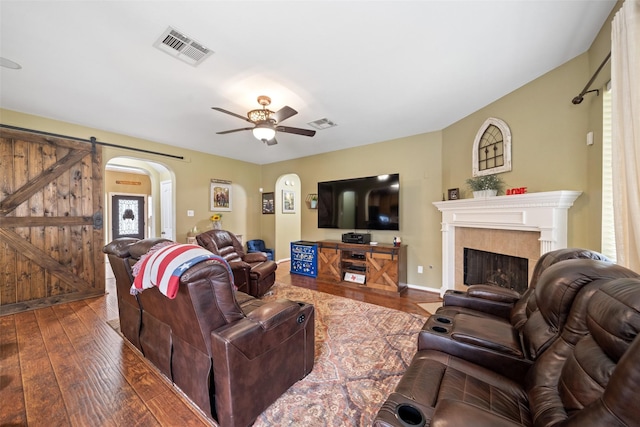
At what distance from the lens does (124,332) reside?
2420mm

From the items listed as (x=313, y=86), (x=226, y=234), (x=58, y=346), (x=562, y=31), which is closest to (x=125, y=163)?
(x=226, y=234)

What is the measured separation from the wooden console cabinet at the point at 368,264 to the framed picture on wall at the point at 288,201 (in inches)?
84.4

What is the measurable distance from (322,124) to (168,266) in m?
3.02

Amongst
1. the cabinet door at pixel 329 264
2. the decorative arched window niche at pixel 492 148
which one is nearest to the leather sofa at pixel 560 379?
the decorative arched window niche at pixel 492 148

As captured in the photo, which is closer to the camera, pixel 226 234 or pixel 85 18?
pixel 85 18

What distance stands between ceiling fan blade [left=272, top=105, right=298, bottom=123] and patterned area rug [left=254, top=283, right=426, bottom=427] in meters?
2.41

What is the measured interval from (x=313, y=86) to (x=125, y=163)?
5.56 m

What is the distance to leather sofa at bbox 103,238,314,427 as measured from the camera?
52.1 inches

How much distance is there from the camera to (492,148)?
307cm

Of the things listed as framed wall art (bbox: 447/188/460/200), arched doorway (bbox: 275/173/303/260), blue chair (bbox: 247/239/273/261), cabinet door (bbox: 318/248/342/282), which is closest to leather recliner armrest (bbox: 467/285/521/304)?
framed wall art (bbox: 447/188/460/200)

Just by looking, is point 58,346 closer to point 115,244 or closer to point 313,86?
point 115,244

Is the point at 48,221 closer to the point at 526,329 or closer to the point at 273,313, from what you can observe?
the point at 273,313

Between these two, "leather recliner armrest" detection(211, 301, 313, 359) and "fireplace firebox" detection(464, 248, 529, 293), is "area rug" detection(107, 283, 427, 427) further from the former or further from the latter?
"fireplace firebox" detection(464, 248, 529, 293)

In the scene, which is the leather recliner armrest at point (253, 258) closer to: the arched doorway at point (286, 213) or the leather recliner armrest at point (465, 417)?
the arched doorway at point (286, 213)
